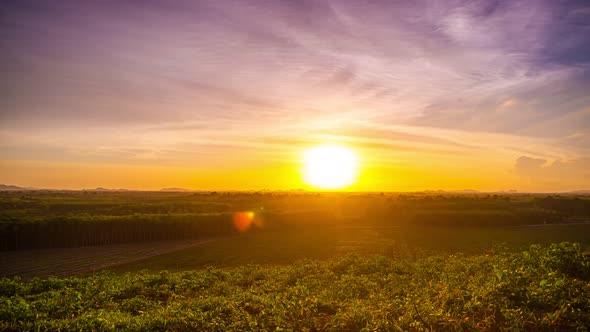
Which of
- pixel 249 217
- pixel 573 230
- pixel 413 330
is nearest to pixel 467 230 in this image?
pixel 573 230

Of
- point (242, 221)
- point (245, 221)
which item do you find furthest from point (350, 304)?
point (245, 221)

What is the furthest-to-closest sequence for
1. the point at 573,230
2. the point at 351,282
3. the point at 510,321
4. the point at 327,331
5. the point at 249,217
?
the point at 249,217
the point at 573,230
the point at 351,282
the point at 327,331
the point at 510,321

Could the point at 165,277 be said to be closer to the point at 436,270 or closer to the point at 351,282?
the point at 351,282

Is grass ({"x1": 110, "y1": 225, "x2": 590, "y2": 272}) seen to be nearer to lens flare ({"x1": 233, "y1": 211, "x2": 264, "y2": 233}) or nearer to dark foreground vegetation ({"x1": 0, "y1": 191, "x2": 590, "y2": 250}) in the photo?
lens flare ({"x1": 233, "y1": 211, "x2": 264, "y2": 233})

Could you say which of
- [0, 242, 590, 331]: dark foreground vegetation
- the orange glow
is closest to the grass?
the orange glow

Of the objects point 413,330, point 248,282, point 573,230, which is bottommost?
point 573,230

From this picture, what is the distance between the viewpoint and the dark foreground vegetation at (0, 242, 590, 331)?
30.6ft

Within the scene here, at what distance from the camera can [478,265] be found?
17.4 metres

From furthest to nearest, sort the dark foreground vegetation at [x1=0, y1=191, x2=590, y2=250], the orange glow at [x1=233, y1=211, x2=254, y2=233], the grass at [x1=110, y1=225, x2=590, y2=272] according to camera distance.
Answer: the orange glow at [x1=233, y1=211, x2=254, y2=233] < the dark foreground vegetation at [x1=0, y1=191, x2=590, y2=250] < the grass at [x1=110, y1=225, x2=590, y2=272]

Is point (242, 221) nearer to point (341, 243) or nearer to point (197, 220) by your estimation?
point (197, 220)

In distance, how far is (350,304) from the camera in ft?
38.6

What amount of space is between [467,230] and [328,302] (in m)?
75.0

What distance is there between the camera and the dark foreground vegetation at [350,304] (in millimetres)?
9328

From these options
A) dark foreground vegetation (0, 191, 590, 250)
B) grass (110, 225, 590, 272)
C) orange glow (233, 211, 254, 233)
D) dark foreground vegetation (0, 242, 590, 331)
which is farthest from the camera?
orange glow (233, 211, 254, 233)
